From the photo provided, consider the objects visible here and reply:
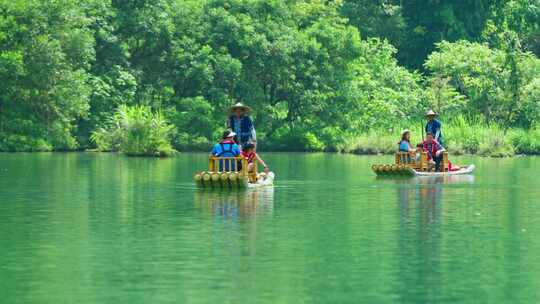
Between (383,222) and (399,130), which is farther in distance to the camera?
(399,130)

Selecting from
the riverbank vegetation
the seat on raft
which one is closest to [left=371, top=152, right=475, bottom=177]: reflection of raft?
the seat on raft

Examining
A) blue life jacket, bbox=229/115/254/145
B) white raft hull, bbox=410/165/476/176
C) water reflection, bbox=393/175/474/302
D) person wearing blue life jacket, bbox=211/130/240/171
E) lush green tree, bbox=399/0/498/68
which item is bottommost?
water reflection, bbox=393/175/474/302

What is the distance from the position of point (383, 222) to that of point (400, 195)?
7622mm

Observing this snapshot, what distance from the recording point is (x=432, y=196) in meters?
30.9

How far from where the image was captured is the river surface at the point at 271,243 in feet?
50.2

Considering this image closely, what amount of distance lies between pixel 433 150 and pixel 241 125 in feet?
31.8

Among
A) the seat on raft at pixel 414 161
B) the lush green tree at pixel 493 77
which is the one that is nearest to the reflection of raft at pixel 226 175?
the seat on raft at pixel 414 161

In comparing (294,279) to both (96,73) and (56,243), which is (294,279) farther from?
(96,73)

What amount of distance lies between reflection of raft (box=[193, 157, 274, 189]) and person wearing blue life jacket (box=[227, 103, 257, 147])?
113 centimetres

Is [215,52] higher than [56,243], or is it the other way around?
[215,52]

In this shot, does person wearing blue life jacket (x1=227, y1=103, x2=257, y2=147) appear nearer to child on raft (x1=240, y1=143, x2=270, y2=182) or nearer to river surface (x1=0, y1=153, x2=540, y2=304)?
child on raft (x1=240, y1=143, x2=270, y2=182)

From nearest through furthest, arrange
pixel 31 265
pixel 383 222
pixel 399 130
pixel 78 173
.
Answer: pixel 31 265 → pixel 383 222 → pixel 78 173 → pixel 399 130

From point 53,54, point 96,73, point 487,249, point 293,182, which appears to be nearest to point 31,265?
point 487,249

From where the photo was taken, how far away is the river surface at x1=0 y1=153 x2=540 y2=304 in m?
15.3
